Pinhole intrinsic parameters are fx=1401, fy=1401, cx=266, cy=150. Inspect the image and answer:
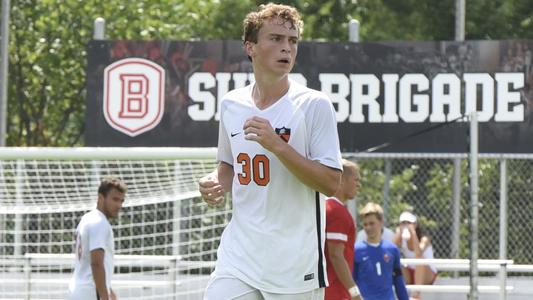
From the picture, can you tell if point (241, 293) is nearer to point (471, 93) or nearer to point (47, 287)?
point (47, 287)

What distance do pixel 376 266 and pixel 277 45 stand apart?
17.3ft

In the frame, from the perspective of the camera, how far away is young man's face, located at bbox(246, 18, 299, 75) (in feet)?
18.2

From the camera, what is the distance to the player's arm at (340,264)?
8.91 m

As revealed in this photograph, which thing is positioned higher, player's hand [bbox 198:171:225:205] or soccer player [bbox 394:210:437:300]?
player's hand [bbox 198:171:225:205]

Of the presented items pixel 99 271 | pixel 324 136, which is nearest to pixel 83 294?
pixel 99 271

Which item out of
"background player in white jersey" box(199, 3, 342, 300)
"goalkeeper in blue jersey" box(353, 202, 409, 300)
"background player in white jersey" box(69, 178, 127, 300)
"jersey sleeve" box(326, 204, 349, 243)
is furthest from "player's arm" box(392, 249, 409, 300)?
"background player in white jersey" box(199, 3, 342, 300)

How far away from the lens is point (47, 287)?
14.0 metres

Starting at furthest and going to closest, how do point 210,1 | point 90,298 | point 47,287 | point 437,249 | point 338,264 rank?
point 210,1, point 437,249, point 47,287, point 90,298, point 338,264

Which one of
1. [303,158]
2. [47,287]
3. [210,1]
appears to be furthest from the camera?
[210,1]

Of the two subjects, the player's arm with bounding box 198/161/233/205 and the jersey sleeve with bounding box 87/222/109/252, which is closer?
the player's arm with bounding box 198/161/233/205

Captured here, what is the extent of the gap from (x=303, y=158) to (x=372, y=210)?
5446mm

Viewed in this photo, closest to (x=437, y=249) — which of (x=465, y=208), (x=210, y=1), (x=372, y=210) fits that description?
(x=465, y=208)

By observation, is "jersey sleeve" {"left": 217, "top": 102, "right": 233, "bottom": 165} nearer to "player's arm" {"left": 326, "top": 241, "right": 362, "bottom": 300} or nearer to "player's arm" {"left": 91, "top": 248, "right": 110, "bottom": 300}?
"player's arm" {"left": 326, "top": 241, "right": 362, "bottom": 300}

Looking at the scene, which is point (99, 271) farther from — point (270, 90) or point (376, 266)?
point (270, 90)
